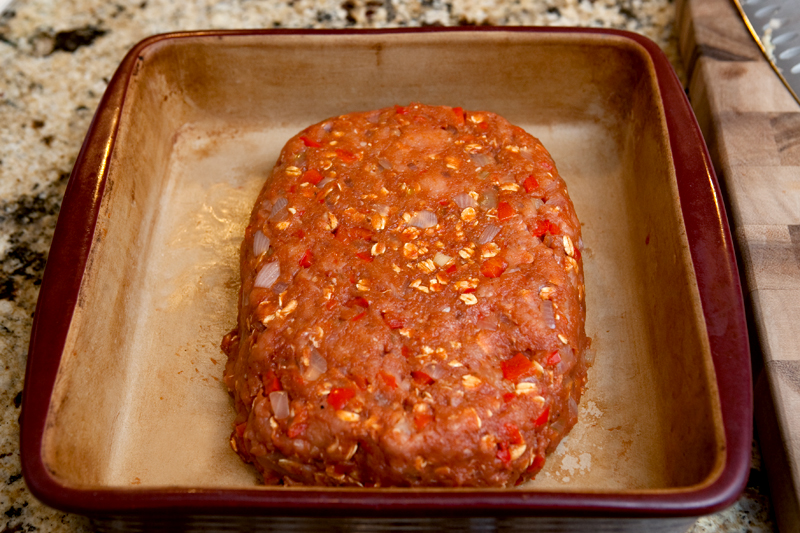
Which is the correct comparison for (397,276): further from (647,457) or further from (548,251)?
(647,457)

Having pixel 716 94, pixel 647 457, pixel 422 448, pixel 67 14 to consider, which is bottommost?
pixel 647 457

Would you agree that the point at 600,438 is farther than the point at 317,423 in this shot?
Yes

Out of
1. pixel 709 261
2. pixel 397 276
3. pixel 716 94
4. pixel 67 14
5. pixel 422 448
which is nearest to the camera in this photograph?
pixel 422 448

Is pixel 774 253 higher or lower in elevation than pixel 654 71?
lower

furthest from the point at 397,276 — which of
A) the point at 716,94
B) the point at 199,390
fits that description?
the point at 716,94

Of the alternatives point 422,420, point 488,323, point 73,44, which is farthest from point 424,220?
point 73,44

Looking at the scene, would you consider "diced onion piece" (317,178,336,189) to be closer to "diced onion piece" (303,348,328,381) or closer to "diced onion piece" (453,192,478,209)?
"diced onion piece" (453,192,478,209)

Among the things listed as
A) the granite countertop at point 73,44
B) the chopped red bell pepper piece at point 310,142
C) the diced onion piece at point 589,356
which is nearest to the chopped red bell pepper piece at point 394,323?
the diced onion piece at point 589,356
